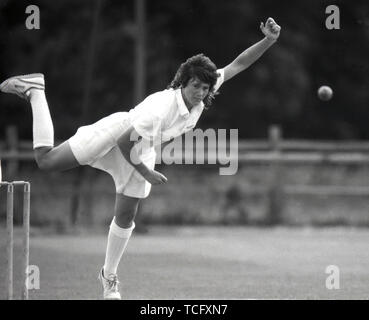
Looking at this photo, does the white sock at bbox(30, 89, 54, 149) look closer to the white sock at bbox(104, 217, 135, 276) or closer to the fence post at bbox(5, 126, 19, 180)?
the white sock at bbox(104, 217, 135, 276)

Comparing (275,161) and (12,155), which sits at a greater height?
(12,155)

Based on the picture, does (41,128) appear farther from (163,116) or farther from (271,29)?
(271,29)

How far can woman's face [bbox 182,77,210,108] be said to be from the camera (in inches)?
227

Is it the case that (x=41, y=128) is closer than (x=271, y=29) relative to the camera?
Yes

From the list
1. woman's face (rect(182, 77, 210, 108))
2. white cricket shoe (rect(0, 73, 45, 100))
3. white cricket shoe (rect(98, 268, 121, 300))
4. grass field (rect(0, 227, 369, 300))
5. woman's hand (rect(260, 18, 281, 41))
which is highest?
woman's hand (rect(260, 18, 281, 41))

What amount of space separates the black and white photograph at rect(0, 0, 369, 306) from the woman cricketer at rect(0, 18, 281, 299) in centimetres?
1

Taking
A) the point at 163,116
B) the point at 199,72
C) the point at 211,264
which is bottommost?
the point at 211,264

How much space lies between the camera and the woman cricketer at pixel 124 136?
5629 mm

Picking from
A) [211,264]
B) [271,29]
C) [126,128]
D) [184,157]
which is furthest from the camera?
[184,157]

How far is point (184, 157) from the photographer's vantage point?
1435cm

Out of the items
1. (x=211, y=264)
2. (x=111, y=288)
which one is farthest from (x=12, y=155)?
(x=111, y=288)

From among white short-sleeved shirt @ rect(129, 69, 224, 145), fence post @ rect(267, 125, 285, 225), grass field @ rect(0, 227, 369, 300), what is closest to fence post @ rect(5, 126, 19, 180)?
grass field @ rect(0, 227, 369, 300)

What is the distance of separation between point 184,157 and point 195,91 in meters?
8.61

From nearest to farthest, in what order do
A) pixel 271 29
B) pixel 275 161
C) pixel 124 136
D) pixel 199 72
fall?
pixel 124 136 < pixel 199 72 < pixel 271 29 < pixel 275 161
